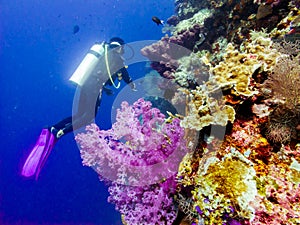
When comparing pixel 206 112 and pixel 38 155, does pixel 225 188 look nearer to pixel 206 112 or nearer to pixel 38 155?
pixel 206 112

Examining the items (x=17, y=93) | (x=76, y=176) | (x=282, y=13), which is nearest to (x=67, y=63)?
(x=17, y=93)

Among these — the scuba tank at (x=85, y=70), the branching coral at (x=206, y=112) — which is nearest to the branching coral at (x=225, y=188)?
the branching coral at (x=206, y=112)

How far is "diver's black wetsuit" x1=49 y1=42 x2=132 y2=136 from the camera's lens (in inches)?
225

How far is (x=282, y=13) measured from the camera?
418cm

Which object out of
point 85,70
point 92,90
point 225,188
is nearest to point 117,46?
point 85,70

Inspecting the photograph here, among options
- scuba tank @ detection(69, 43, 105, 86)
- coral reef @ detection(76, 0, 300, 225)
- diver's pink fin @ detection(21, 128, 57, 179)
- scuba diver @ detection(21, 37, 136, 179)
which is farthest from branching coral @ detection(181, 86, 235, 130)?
diver's pink fin @ detection(21, 128, 57, 179)

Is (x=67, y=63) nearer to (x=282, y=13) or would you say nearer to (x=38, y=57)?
(x=38, y=57)

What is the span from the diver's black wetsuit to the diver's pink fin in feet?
0.79

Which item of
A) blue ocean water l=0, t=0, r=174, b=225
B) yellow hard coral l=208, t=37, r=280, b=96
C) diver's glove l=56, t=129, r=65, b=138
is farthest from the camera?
blue ocean water l=0, t=0, r=174, b=225

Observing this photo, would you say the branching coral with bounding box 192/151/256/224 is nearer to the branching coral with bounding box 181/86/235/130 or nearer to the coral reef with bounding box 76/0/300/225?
the coral reef with bounding box 76/0/300/225

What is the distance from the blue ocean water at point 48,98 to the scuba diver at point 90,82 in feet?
62.0

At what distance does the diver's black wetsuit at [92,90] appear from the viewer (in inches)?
225

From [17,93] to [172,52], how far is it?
54843mm

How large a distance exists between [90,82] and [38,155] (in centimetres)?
255
